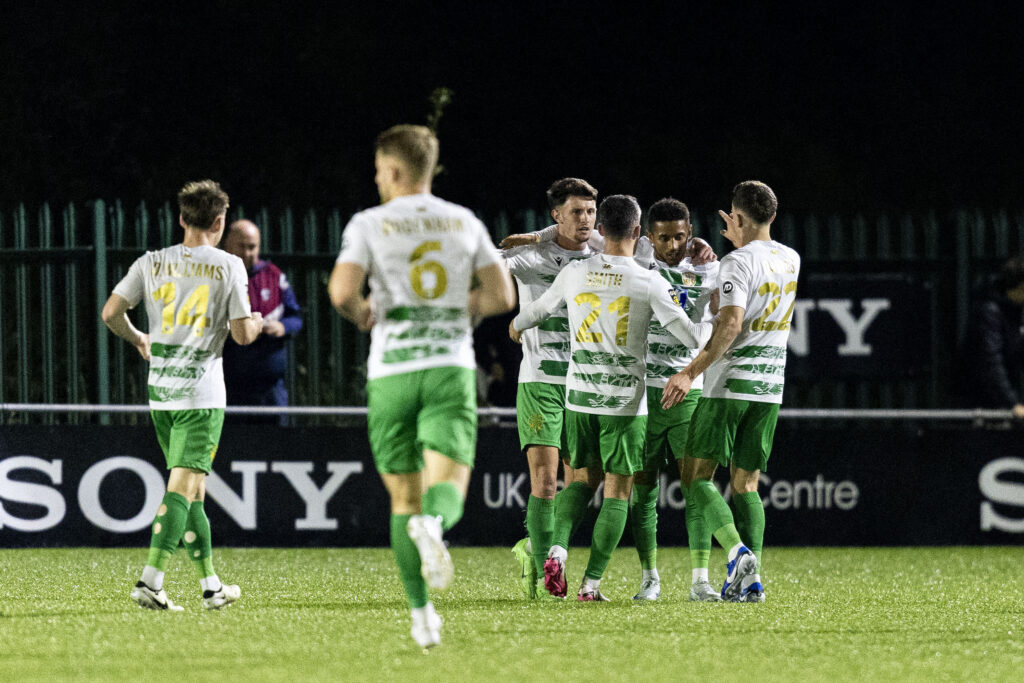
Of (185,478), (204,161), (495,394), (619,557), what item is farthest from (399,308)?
(204,161)

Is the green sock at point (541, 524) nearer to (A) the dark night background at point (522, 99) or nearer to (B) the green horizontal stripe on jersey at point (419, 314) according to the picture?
(B) the green horizontal stripe on jersey at point (419, 314)

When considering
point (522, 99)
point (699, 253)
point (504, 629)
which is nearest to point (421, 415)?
point (504, 629)

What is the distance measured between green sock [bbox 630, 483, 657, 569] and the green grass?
0.75 ft

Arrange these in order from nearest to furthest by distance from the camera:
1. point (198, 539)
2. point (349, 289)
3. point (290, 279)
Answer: point (349, 289)
point (198, 539)
point (290, 279)

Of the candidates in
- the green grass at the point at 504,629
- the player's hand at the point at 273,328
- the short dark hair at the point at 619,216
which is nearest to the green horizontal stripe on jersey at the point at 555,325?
the short dark hair at the point at 619,216

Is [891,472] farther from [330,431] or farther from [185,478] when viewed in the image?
[185,478]

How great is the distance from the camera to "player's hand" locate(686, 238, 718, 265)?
307 inches

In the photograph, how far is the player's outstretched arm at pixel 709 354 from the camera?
7.01 metres

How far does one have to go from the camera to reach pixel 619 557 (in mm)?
10039

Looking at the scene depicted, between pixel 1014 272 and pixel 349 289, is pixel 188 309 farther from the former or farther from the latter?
pixel 1014 272

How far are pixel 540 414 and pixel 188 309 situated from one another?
5.85ft

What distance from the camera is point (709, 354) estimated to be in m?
7.01

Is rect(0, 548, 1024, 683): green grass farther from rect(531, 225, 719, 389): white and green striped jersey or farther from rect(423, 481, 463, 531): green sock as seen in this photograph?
rect(531, 225, 719, 389): white and green striped jersey

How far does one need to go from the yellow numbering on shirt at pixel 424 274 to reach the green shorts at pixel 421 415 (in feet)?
0.88
